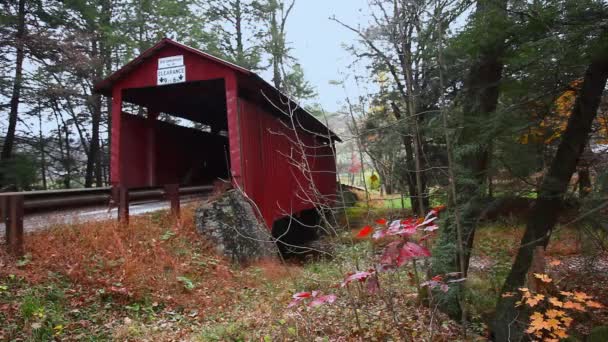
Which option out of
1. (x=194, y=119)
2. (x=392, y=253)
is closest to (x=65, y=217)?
(x=392, y=253)

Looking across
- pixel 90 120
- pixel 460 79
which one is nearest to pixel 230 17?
pixel 90 120

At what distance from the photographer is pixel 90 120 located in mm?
15508

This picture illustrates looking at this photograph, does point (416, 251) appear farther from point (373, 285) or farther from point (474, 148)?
point (474, 148)

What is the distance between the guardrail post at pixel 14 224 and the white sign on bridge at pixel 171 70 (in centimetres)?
421

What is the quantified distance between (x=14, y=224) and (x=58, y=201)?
88cm

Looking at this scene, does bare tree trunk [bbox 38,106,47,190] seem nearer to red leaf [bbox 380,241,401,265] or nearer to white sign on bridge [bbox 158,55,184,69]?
white sign on bridge [bbox 158,55,184,69]

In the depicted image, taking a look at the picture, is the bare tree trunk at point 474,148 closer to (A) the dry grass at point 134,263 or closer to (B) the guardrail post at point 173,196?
(A) the dry grass at point 134,263

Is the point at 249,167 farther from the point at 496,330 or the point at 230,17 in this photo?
the point at 230,17

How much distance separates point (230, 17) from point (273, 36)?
2.40 m

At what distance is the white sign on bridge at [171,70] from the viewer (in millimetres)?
8420

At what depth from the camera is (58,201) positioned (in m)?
5.78

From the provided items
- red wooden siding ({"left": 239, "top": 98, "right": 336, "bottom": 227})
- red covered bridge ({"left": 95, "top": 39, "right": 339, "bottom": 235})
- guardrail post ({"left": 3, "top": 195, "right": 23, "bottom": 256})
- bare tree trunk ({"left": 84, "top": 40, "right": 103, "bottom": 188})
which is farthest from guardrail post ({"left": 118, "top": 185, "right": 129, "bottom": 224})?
bare tree trunk ({"left": 84, "top": 40, "right": 103, "bottom": 188})

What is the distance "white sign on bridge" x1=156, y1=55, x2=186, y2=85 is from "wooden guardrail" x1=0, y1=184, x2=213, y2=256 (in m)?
2.39

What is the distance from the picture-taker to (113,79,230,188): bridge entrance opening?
9688 mm
